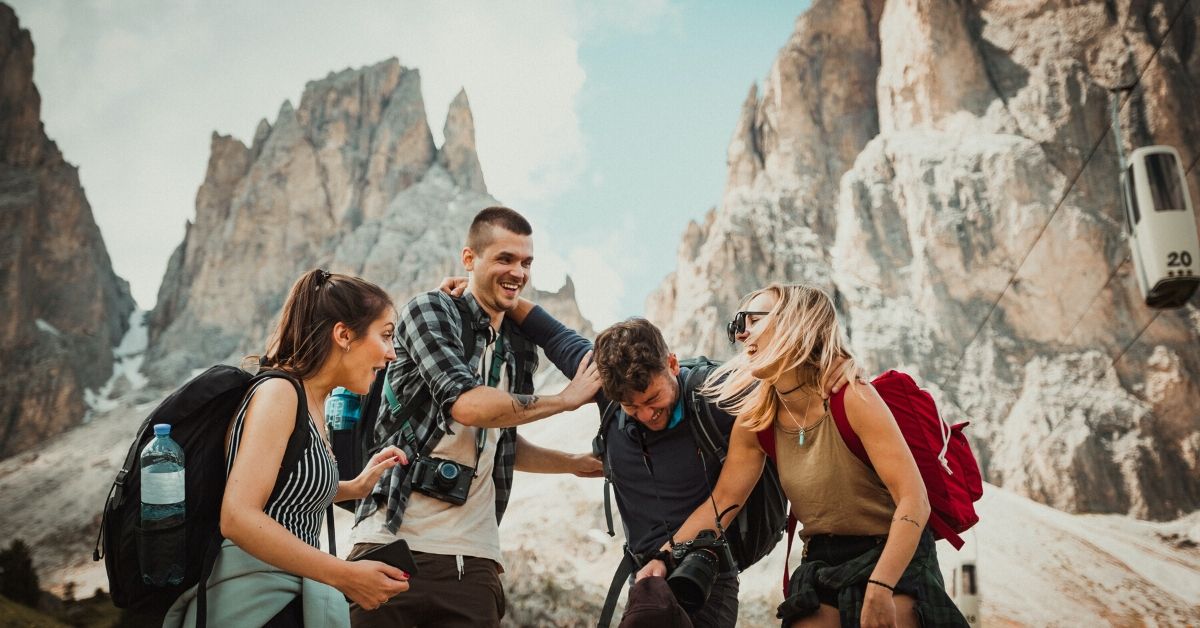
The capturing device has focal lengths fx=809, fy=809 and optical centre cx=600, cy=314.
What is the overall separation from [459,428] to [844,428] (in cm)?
160

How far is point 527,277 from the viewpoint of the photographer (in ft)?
12.8

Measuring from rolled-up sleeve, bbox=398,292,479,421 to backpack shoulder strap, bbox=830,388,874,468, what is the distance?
4.76 feet

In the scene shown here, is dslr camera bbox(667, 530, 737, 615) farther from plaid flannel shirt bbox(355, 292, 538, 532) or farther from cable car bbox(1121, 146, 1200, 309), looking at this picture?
cable car bbox(1121, 146, 1200, 309)

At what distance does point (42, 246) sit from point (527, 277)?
79819 millimetres

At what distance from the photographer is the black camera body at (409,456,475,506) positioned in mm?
3373

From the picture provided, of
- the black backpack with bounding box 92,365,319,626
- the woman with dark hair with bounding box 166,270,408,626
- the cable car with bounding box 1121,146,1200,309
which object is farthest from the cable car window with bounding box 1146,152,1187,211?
the black backpack with bounding box 92,365,319,626

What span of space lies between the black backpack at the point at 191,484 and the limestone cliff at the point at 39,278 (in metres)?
71.5

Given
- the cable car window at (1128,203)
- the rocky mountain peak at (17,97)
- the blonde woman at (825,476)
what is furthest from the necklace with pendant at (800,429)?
the rocky mountain peak at (17,97)

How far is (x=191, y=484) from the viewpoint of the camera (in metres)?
2.24

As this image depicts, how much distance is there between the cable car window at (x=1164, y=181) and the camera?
402 inches

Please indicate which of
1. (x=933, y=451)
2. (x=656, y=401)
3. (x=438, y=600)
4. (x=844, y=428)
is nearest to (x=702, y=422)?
(x=656, y=401)

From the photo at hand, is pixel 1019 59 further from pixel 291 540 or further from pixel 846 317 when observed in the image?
pixel 291 540

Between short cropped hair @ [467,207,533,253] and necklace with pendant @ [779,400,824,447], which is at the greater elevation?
short cropped hair @ [467,207,533,253]

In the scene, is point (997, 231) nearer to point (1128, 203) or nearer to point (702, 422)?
point (1128, 203)
